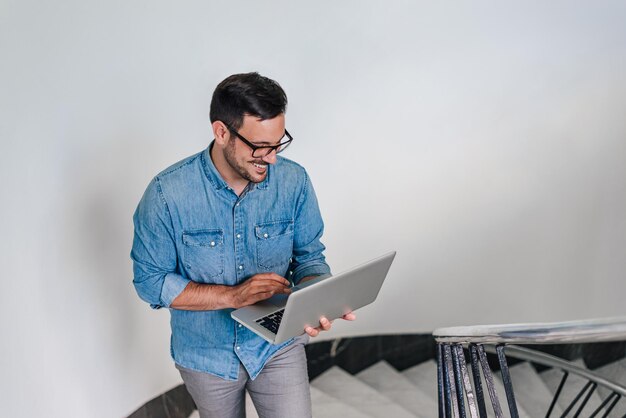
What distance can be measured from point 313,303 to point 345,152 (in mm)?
1899

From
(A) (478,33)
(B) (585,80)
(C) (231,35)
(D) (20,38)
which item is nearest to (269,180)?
(D) (20,38)

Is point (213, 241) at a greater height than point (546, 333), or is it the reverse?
point (213, 241)

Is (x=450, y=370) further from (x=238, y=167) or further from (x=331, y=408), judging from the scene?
(x=331, y=408)

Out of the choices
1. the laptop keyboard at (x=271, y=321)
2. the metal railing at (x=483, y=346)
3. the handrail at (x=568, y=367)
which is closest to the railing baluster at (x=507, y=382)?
the metal railing at (x=483, y=346)

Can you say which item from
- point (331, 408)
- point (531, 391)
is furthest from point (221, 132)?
point (531, 391)

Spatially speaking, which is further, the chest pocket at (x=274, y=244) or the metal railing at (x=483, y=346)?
the chest pocket at (x=274, y=244)

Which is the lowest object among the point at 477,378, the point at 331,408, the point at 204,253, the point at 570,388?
the point at 570,388

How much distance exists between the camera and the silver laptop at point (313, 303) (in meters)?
1.83

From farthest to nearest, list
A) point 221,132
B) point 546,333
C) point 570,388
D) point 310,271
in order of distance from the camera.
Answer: point 570,388 < point 310,271 < point 221,132 < point 546,333

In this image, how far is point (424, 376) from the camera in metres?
4.12

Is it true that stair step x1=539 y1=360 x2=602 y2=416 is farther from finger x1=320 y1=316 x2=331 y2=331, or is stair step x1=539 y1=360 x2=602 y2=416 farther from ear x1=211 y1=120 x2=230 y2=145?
ear x1=211 y1=120 x2=230 y2=145

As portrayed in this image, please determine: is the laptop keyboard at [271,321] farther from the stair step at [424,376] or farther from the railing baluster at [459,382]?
the stair step at [424,376]

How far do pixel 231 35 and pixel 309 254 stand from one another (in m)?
1.39

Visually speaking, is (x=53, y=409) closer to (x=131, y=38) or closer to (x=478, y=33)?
(x=131, y=38)
